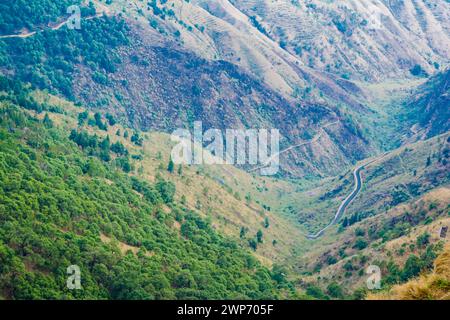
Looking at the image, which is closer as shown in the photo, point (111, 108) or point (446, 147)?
point (446, 147)

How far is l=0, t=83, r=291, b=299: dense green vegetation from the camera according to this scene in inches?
2260

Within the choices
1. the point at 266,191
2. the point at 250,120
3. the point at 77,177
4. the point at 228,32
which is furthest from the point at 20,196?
the point at 228,32

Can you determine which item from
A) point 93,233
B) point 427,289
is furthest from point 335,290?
point 427,289

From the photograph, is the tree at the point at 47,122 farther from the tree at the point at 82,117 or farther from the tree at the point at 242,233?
the tree at the point at 242,233

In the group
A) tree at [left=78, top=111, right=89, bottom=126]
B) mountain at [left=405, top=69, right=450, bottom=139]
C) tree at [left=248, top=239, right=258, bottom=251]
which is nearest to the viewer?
tree at [left=248, top=239, right=258, bottom=251]

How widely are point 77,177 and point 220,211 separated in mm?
33508

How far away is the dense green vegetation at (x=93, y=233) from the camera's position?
57.4 meters

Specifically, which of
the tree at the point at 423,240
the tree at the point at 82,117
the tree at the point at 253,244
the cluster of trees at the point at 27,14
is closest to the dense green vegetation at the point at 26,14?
the cluster of trees at the point at 27,14

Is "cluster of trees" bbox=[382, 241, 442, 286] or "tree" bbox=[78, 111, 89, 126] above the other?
"tree" bbox=[78, 111, 89, 126]

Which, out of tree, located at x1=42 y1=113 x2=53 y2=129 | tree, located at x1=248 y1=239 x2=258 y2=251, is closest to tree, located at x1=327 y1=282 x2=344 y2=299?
tree, located at x1=248 y1=239 x2=258 y2=251

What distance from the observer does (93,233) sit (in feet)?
221

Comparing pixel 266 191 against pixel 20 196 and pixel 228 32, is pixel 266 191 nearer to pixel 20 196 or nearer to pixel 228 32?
pixel 228 32

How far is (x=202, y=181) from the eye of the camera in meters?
112

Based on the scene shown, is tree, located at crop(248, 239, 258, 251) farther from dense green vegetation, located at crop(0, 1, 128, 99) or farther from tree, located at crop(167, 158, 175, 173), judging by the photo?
dense green vegetation, located at crop(0, 1, 128, 99)
